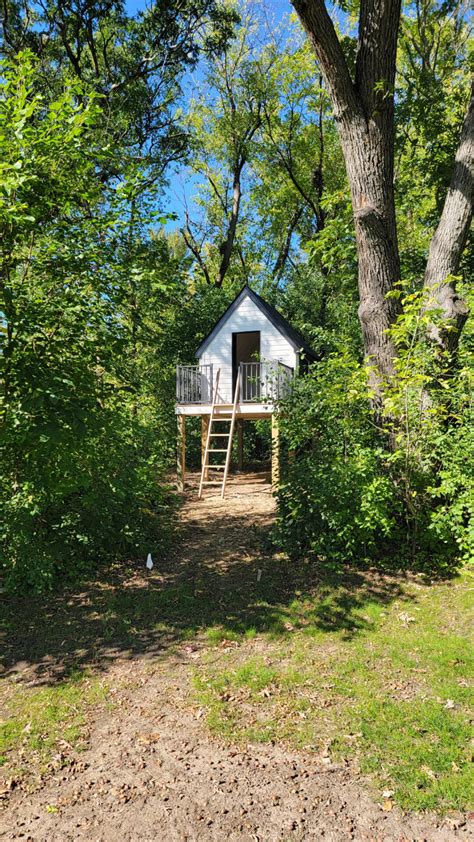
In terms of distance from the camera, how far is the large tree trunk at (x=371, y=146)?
6.59 m

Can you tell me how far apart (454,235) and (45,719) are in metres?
7.16

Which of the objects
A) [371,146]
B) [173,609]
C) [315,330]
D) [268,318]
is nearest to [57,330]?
[173,609]

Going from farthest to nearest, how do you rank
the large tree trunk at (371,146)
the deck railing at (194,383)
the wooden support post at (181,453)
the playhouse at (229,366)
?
the deck railing at (194,383), the playhouse at (229,366), the wooden support post at (181,453), the large tree trunk at (371,146)

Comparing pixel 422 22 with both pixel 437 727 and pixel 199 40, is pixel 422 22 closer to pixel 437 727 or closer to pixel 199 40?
pixel 199 40

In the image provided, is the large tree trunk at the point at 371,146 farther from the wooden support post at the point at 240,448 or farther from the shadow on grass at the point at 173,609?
→ the wooden support post at the point at 240,448

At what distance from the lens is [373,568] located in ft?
20.4

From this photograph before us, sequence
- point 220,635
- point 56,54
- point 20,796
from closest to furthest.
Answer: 1. point 20,796
2. point 220,635
3. point 56,54

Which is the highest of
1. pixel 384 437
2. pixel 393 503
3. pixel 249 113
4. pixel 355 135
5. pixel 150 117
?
pixel 249 113

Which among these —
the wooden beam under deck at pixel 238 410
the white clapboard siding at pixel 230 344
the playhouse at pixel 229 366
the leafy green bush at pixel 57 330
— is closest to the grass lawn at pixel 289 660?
the leafy green bush at pixel 57 330

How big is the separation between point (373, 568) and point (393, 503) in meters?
0.87

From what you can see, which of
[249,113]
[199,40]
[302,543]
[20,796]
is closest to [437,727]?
[20,796]

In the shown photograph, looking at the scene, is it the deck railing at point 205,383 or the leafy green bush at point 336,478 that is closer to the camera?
the leafy green bush at point 336,478

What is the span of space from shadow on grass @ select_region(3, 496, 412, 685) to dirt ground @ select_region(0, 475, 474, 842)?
16.2 inches

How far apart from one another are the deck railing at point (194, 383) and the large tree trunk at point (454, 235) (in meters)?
9.27
